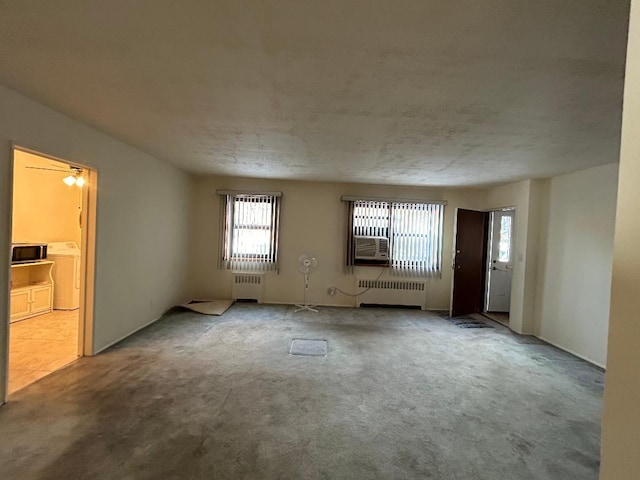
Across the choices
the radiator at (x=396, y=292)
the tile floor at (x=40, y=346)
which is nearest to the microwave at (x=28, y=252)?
the tile floor at (x=40, y=346)

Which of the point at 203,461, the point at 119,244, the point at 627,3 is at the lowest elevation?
the point at 203,461

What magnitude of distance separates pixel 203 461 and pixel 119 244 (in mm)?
2853

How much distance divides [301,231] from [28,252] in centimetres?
421

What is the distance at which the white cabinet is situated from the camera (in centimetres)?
484

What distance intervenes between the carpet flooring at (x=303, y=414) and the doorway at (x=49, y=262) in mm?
660

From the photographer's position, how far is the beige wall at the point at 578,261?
3.97 metres

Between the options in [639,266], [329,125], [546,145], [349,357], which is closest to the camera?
[639,266]

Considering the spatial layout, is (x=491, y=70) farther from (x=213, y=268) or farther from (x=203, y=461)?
(x=213, y=268)

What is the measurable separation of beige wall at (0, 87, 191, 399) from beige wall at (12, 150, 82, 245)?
6.47ft

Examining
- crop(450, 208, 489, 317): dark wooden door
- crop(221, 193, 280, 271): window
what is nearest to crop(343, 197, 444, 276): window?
crop(450, 208, 489, 317): dark wooden door

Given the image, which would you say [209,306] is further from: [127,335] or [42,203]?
[42,203]

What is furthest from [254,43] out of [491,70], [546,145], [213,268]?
[213,268]

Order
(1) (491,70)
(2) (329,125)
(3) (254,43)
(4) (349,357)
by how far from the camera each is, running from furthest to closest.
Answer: (4) (349,357), (2) (329,125), (1) (491,70), (3) (254,43)

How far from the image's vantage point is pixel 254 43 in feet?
5.73
